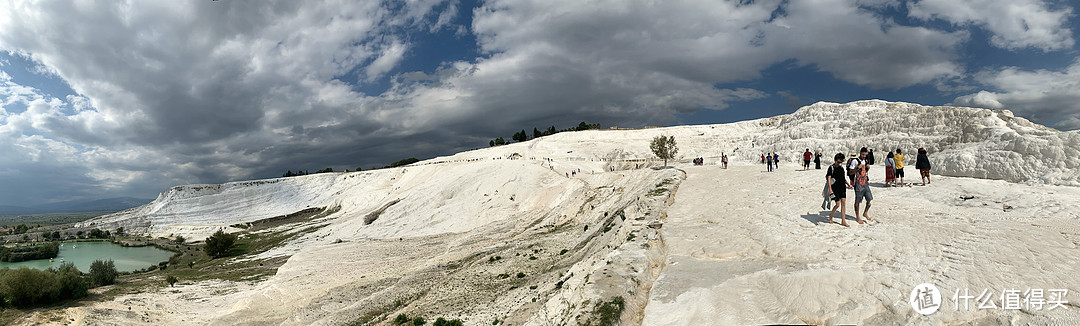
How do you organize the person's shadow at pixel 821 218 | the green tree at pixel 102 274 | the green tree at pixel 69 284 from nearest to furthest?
the person's shadow at pixel 821 218, the green tree at pixel 69 284, the green tree at pixel 102 274

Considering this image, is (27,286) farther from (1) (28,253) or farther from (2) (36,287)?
(1) (28,253)

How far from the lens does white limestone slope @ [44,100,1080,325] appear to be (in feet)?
24.5

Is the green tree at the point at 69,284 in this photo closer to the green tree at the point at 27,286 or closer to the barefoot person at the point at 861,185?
the green tree at the point at 27,286

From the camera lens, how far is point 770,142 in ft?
131

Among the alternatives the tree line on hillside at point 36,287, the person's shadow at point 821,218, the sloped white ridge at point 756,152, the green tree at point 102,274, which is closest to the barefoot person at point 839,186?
the person's shadow at point 821,218

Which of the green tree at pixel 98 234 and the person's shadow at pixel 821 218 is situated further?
the green tree at pixel 98 234

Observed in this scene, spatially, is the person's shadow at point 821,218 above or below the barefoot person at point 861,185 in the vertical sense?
below

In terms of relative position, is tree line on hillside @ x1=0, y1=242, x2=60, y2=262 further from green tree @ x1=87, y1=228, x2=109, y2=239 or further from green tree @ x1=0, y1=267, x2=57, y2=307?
green tree @ x1=0, y1=267, x2=57, y2=307

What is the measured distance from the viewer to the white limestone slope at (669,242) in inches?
293

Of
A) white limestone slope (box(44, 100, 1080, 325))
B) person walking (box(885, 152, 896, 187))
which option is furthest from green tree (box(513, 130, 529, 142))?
person walking (box(885, 152, 896, 187))

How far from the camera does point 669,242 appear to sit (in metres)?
11.3

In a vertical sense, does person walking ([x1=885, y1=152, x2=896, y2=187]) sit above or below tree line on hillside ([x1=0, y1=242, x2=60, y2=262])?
above

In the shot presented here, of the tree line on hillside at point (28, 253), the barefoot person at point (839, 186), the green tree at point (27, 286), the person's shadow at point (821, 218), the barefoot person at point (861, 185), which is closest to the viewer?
the barefoot person at point (861, 185)

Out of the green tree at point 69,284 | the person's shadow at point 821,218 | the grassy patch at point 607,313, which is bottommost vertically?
the green tree at point 69,284
